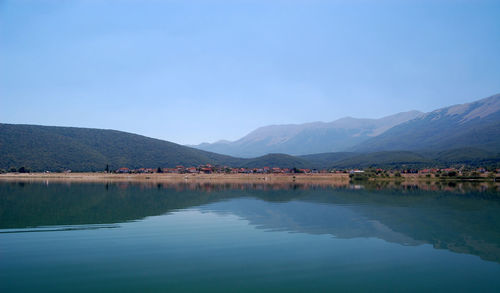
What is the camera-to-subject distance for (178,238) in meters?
21.9

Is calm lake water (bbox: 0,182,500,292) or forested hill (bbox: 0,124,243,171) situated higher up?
forested hill (bbox: 0,124,243,171)

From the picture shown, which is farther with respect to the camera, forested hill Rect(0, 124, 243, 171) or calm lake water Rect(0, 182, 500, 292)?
forested hill Rect(0, 124, 243, 171)

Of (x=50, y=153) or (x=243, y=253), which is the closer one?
(x=243, y=253)

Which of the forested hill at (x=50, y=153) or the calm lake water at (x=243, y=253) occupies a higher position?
the forested hill at (x=50, y=153)

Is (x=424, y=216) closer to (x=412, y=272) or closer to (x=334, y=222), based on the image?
(x=334, y=222)

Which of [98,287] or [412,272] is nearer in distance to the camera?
[98,287]

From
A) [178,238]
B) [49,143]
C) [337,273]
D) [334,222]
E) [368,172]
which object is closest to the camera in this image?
[337,273]

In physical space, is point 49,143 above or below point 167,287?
above

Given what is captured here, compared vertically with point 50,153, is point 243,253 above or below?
below

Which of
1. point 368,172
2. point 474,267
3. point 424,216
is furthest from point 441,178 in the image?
point 474,267

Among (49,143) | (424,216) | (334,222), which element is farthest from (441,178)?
(49,143)

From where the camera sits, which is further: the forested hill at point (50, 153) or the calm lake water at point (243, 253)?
the forested hill at point (50, 153)

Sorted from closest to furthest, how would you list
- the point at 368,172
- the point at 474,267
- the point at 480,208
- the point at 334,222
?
1. the point at 474,267
2. the point at 334,222
3. the point at 480,208
4. the point at 368,172

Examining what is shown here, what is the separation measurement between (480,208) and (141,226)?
119 ft
